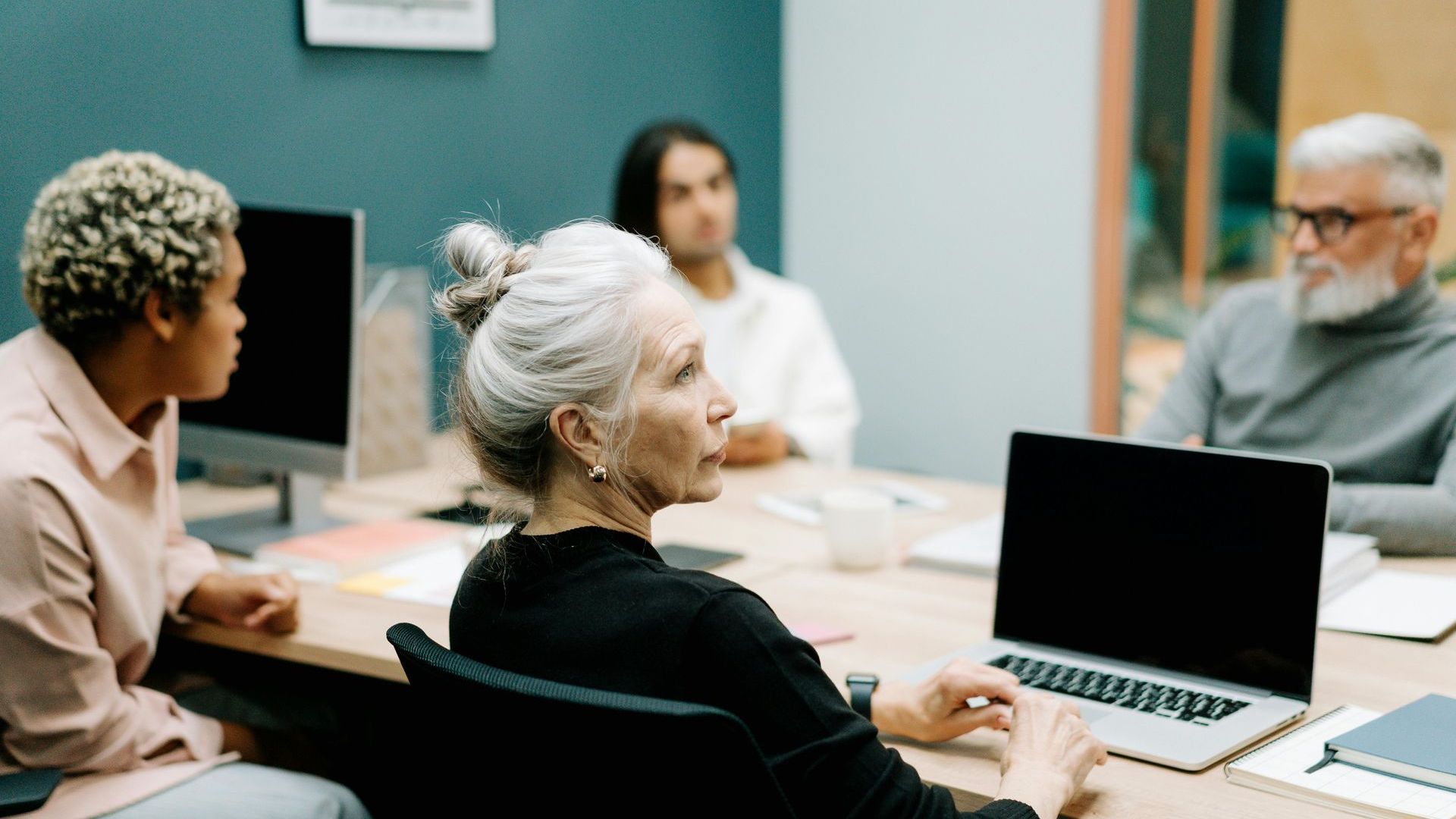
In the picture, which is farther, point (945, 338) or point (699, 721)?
point (945, 338)

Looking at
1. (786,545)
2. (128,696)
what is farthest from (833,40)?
(128,696)

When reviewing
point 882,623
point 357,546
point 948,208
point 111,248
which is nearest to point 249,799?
point 357,546

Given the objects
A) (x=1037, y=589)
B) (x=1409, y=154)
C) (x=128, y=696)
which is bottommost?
(x=128, y=696)

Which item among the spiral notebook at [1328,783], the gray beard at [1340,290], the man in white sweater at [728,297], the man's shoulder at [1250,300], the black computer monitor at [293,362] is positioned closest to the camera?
the spiral notebook at [1328,783]

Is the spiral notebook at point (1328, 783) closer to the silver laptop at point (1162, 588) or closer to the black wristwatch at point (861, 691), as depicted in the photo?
the silver laptop at point (1162, 588)

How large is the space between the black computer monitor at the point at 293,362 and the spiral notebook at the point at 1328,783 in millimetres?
1410

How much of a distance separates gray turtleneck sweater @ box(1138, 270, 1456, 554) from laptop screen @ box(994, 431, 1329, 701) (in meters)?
0.66

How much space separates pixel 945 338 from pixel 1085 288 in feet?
1.44

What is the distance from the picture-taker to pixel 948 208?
155 inches

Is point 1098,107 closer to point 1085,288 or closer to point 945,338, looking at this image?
point 1085,288

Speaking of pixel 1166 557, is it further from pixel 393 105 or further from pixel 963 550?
pixel 393 105

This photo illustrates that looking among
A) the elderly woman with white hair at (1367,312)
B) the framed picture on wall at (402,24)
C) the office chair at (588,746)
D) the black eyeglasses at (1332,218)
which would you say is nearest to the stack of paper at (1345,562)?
the elderly woman with white hair at (1367,312)

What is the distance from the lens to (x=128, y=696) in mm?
1749

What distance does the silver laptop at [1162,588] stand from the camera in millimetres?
1512
